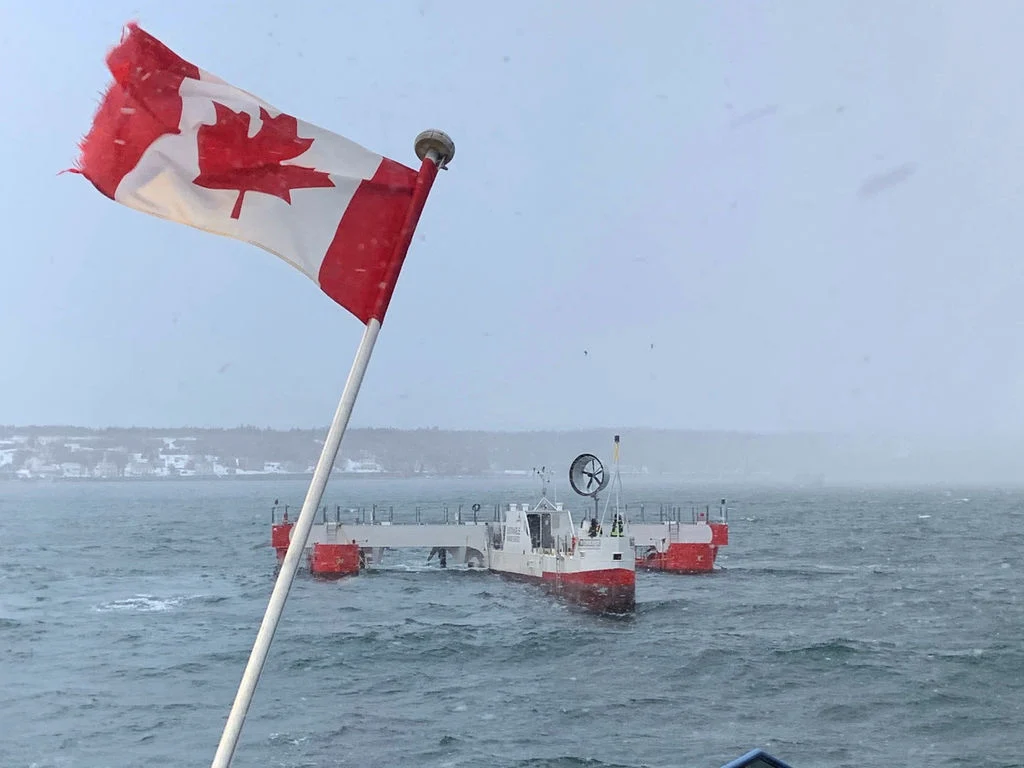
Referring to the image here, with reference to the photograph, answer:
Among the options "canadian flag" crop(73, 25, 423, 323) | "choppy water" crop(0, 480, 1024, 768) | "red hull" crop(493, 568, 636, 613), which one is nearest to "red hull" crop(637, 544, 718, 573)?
"choppy water" crop(0, 480, 1024, 768)

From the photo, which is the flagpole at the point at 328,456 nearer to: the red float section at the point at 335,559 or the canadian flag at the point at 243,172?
the canadian flag at the point at 243,172

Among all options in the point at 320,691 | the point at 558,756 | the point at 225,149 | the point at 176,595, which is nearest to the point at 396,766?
the point at 558,756

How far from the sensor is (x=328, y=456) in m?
5.16

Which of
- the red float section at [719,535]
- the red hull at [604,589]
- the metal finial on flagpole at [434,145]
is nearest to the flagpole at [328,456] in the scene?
the metal finial on flagpole at [434,145]

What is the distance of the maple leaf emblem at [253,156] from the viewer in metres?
5.95

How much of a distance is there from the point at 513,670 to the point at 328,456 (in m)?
30.4

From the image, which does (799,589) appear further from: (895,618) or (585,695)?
(585,695)

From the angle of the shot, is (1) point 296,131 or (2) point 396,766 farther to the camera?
(2) point 396,766

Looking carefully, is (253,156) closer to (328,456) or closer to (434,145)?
(434,145)

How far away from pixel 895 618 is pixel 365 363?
149 feet

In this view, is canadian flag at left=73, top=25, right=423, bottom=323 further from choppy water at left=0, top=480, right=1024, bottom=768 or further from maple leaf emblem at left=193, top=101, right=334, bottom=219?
choppy water at left=0, top=480, right=1024, bottom=768

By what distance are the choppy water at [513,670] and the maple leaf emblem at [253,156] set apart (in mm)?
18524

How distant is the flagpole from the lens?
16.2 feet

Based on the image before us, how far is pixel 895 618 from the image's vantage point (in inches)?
1811
